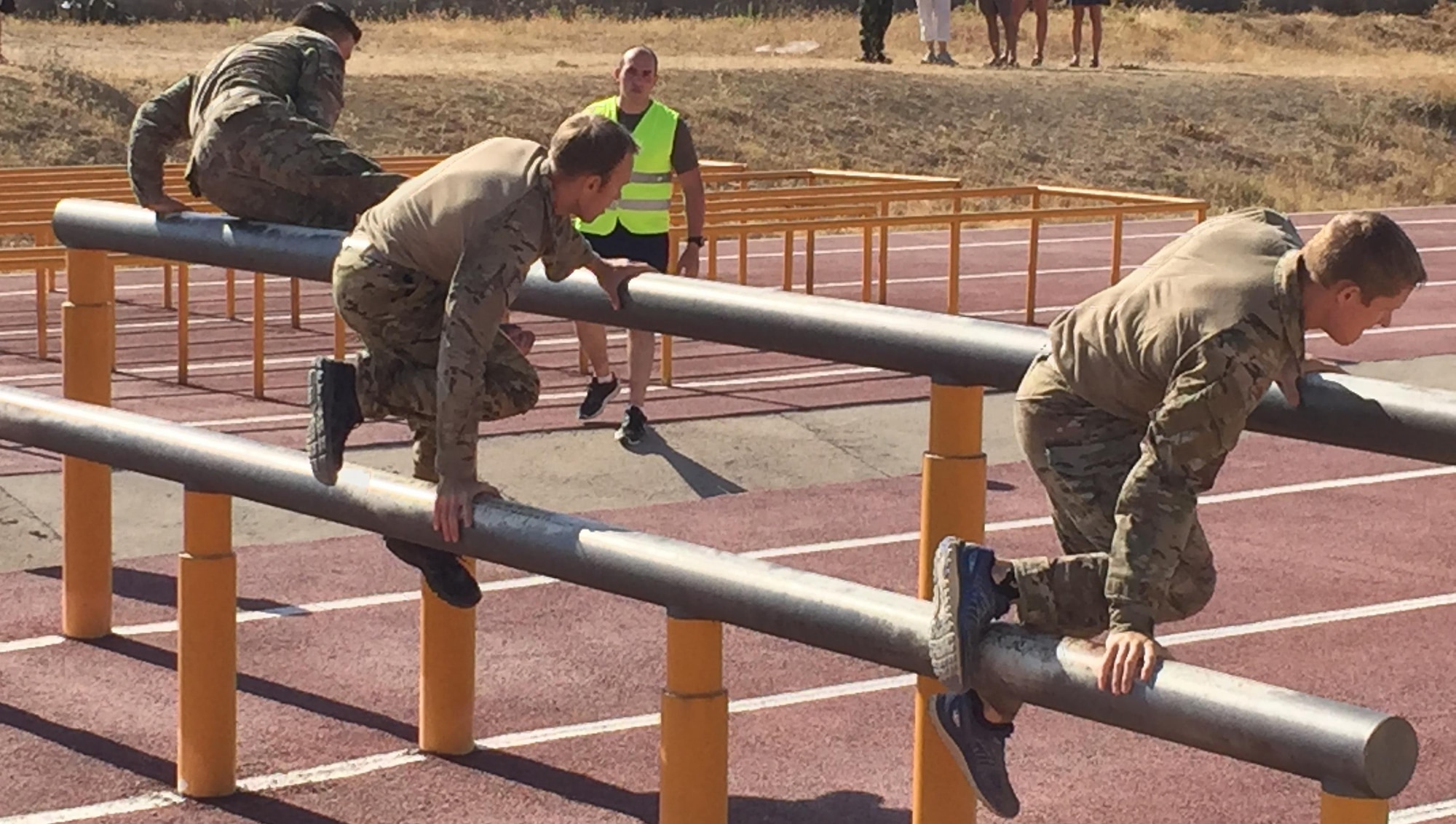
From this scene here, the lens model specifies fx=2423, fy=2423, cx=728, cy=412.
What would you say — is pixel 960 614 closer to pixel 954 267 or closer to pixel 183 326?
pixel 183 326

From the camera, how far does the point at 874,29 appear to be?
37781mm

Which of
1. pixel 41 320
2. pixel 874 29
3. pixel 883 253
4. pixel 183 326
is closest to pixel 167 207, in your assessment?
pixel 183 326

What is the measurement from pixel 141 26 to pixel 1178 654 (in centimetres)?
3419

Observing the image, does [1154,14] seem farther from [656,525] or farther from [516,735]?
[516,735]

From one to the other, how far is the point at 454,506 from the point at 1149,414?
1614 millimetres

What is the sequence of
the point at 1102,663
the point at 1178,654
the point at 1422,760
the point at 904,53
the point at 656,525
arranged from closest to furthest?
the point at 1102,663
the point at 1422,760
the point at 1178,654
the point at 656,525
the point at 904,53

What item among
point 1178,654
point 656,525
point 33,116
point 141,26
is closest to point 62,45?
point 141,26

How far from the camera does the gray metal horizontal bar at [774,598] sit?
12.8 feet

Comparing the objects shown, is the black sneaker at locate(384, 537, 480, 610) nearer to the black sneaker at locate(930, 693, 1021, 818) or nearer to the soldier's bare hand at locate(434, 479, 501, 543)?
the soldier's bare hand at locate(434, 479, 501, 543)

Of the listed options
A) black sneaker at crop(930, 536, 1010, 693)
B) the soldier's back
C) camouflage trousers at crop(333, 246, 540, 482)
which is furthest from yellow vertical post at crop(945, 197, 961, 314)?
black sneaker at crop(930, 536, 1010, 693)

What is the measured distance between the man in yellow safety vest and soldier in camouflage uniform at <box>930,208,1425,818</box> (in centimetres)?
706

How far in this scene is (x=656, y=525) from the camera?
10578 millimetres

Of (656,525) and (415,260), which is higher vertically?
(415,260)

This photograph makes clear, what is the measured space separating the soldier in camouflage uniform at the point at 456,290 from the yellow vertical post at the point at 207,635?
1.98ft
